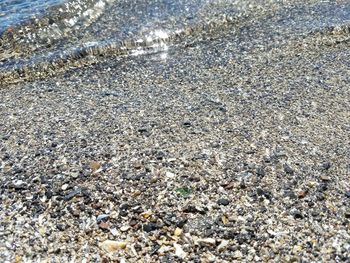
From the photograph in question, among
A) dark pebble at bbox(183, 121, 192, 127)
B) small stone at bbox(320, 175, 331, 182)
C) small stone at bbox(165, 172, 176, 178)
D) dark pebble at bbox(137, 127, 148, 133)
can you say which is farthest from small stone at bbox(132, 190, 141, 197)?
small stone at bbox(320, 175, 331, 182)

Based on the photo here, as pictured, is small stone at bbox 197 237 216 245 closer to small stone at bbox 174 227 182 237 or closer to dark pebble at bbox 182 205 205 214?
small stone at bbox 174 227 182 237

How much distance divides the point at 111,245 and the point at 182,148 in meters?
1.79

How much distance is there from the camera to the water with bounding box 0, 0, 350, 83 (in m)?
9.46

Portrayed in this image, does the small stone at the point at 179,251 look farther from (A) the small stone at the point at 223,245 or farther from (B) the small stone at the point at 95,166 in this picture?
(B) the small stone at the point at 95,166

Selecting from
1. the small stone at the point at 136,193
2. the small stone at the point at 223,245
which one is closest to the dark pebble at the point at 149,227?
the small stone at the point at 136,193

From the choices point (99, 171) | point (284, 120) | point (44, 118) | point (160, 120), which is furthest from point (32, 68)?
point (284, 120)

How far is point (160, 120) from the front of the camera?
21.5 feet

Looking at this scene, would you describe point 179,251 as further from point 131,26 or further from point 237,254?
point 131,26

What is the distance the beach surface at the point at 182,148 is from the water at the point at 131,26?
0.07m

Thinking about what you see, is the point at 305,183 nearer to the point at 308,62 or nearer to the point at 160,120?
the point at 160,120

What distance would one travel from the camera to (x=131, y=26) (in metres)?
10.9

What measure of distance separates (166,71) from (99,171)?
11.8 feet

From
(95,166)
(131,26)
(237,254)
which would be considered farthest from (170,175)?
(131,26)

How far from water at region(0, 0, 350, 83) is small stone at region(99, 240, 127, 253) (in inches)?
213
